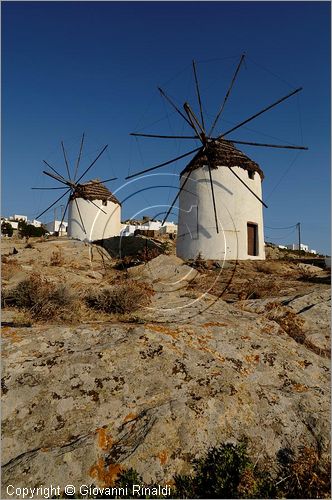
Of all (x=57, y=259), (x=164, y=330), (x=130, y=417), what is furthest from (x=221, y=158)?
(x=130, y=417)

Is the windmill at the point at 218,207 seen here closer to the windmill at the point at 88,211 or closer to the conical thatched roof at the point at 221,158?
the conical thatched roof at the point at 221,158

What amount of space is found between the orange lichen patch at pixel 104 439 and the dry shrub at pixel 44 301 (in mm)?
2898

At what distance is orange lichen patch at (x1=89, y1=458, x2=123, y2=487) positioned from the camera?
300 centimetres

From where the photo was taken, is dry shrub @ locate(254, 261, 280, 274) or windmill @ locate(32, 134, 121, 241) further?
windmill @ locate(32, 134, 121, 241)

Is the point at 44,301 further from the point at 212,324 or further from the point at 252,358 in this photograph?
the point at 252,358

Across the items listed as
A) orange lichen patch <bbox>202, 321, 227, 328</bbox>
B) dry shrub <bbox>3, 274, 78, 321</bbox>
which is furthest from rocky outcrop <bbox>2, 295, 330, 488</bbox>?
dry shrub <bbox>3, 274, 78, 321</bbox>

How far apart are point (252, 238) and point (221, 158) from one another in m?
5.02

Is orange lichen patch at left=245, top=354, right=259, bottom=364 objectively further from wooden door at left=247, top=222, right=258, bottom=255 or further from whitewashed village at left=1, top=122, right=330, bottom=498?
wooden door at left=247, top=222, right=258, bottom=255

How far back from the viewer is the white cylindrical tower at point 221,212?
19047 mm

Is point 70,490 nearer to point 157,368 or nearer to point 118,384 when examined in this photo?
point 118,384

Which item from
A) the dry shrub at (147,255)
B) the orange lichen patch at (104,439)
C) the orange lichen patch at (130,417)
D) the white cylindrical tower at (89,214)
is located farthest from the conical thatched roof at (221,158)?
the orange lichen patch at (104,439)

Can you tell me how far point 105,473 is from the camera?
3.04 metres

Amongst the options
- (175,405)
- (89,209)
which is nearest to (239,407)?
(175,405)

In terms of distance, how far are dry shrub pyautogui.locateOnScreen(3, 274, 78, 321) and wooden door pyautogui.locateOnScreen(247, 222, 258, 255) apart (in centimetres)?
1501
